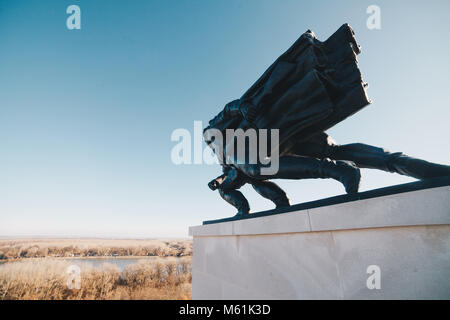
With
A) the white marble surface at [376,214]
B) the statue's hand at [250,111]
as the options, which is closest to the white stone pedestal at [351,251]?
the white marble surface at [376,214]

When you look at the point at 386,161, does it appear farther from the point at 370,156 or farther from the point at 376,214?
the point at 376,214

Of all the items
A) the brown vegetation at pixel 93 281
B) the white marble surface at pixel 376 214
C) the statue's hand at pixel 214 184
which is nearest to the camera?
the white marble surface at pixel 376 214

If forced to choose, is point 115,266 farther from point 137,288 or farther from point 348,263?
point 348,263

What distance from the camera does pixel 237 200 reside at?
3561 mm

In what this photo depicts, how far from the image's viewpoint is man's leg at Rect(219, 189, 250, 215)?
349cm

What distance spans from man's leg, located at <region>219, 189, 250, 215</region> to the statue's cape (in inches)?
52.7

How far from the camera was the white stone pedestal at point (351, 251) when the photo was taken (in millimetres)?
1200

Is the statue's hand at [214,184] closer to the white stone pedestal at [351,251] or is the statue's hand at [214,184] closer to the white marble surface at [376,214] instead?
the white stone pedestal at [351,251]

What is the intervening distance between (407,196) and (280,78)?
1795 mm

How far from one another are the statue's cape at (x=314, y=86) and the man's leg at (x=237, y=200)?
1.34 metres

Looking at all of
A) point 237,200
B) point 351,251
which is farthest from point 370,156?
point 237,200

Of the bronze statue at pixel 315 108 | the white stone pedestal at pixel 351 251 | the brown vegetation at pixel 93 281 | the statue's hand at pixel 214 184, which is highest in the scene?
the bronze statue at pixel 315 108

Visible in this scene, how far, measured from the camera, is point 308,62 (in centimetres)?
232

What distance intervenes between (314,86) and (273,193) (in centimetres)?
161
